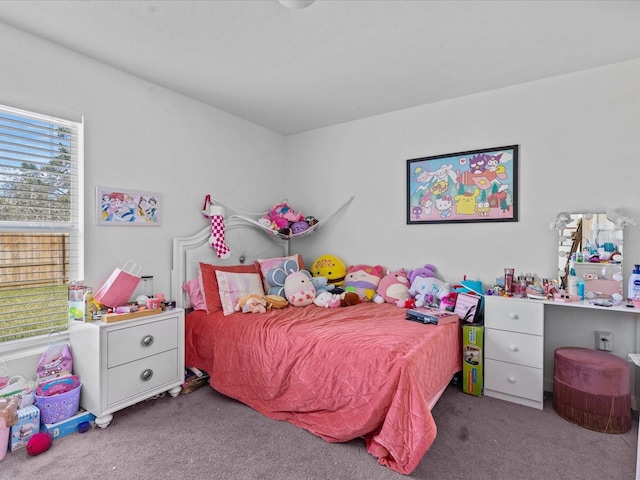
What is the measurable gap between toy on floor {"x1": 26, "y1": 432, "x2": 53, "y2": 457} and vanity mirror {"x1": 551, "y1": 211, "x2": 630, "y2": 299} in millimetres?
3302

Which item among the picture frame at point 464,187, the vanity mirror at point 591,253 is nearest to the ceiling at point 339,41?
the picture frame at point 464,187

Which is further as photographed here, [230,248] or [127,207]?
[230,248]

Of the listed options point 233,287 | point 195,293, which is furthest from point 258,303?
point 195,293

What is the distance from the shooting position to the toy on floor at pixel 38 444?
1.78m

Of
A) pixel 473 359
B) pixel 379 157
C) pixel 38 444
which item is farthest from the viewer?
pixel 379 157

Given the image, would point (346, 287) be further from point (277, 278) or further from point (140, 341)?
point (140, 341)

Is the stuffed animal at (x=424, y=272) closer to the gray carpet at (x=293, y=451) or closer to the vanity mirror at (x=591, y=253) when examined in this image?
the vanity mirror at (x=591, y=253)

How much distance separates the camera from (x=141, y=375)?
2.23 metres

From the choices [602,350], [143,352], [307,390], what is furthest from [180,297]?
[602,350]

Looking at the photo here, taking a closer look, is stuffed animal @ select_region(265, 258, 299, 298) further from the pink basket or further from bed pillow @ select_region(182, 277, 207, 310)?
the pink basket

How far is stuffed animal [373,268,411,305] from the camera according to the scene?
9.80ft

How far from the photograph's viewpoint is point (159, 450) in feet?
6.07

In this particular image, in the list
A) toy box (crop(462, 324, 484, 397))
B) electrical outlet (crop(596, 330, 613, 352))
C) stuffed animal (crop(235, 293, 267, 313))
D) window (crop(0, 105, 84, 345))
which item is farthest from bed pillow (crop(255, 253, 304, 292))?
electrical outlet (crop(596, 330, 613, 352))

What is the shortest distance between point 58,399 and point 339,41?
106 inches
